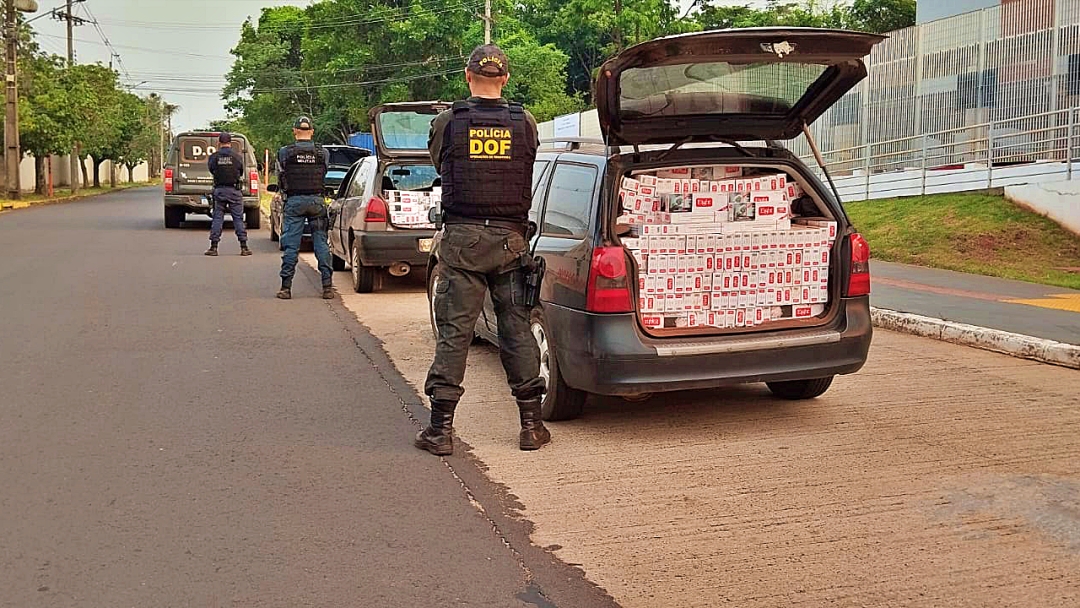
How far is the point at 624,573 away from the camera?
4137mm

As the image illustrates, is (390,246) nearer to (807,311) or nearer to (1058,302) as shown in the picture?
(807,311)

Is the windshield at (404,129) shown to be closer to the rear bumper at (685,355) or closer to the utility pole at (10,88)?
the rear bumper at (685,355)

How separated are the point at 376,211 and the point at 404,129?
6.18 feet

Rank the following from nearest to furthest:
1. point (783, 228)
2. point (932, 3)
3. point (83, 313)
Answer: point (783, 228) < point (83, 313) < point (932, 3)

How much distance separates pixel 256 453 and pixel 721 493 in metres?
2.45

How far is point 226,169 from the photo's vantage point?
16359mm

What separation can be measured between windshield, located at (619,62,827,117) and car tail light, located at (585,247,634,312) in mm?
872

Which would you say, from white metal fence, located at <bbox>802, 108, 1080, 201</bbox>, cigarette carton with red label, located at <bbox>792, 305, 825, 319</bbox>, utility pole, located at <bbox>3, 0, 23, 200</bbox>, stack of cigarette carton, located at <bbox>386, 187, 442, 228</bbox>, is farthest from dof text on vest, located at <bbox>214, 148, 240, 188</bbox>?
utility pole, located at <bbox>3, 0, 23, 200</bbox>

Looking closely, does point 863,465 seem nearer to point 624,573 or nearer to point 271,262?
point 624,573

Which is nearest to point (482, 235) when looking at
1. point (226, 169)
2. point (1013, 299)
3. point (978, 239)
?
point (1013, 299)

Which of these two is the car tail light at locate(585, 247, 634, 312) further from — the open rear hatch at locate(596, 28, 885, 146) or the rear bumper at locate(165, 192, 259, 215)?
the rear bumper at locate(165, 192, 259, 215)

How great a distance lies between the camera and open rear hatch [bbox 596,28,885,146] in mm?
5711

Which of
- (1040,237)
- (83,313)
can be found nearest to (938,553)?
(83,313)

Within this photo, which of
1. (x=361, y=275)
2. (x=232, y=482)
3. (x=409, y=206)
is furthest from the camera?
(x=361, y=275)
